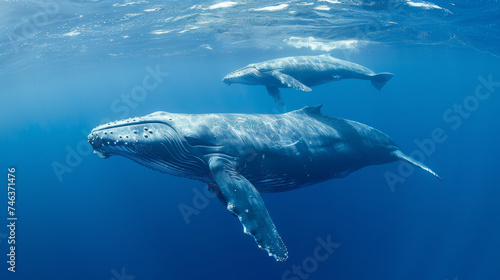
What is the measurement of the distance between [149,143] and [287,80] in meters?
7.28

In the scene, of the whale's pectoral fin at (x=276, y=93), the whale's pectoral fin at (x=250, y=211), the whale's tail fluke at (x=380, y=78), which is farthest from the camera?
the whale's tail fluke at (x=380, y=78)

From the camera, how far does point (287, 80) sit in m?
11.2

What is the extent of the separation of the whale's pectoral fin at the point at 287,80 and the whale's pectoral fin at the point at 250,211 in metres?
6.40

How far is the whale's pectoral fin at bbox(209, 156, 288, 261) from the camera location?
4.55 metres

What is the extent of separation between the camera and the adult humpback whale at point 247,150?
15.9 ft

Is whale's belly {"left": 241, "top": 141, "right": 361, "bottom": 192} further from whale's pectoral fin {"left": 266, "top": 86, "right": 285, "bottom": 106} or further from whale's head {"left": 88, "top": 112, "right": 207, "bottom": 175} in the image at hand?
whale's pectoral fin {"left": 266, "top": 86, "right": 285, "bottom": 106}

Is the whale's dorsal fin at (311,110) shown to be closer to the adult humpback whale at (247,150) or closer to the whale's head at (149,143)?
the adult humpback whale at (247,150)

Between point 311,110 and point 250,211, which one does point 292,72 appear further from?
point 250,211

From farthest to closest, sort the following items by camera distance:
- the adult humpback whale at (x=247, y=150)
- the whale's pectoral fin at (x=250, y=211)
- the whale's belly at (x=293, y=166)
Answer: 1. the whale's belly at (x=293, y=166)
2. the adult humpback whale at (x=247, y=150)
3. the whale's pectoral fin at (x=250, y=211)

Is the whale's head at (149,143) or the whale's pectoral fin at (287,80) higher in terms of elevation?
the whale's head at (149,143)

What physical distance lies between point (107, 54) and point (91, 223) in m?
21.5

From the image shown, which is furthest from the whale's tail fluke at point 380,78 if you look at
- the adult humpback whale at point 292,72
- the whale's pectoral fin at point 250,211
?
the whale's pectoral fin at point 250,211

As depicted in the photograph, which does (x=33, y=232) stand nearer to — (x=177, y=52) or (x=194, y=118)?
(x=194, y=118)

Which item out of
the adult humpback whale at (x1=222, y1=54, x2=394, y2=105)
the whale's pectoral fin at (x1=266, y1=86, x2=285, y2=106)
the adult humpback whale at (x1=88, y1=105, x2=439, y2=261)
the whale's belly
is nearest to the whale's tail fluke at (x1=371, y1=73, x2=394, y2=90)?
the adult humpback whale at (x1=222, y1=54, x2=394, y2=105)
